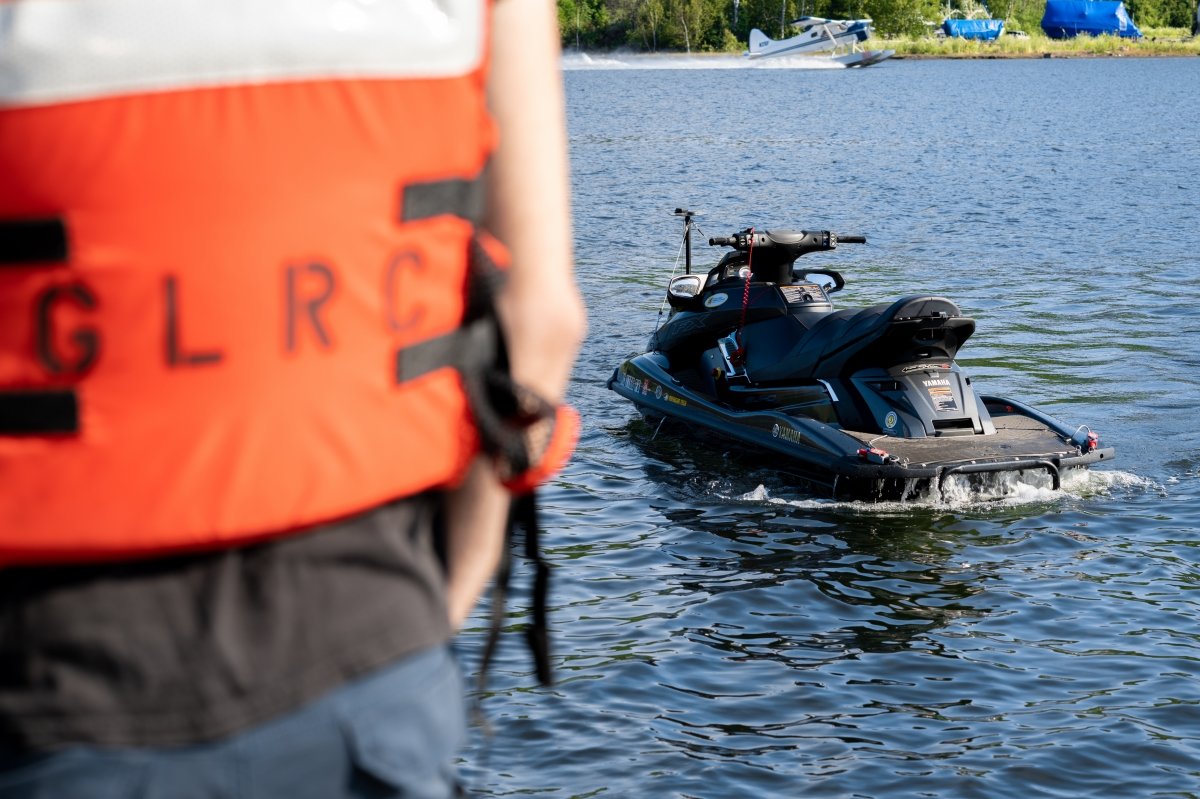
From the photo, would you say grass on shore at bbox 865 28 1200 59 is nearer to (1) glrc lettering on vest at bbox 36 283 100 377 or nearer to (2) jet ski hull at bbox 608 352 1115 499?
(2) jet ski hull at bbox 608 352 1115 499

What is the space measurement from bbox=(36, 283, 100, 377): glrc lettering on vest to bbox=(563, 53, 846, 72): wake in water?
94891 mm

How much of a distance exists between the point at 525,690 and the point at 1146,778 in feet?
7.97

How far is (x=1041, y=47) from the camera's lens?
103750 mm

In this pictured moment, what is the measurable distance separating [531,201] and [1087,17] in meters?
119

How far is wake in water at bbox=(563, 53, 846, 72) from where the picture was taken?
314ft

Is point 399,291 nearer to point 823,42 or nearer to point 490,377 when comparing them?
point 490,377

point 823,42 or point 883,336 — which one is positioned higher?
point 823,42

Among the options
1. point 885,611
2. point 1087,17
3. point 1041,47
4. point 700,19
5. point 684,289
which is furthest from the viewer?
point 1087,17

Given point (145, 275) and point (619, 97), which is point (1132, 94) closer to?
point (619, 97)

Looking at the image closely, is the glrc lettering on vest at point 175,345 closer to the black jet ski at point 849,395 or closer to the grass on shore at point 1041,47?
the black jet ski at point 849,395

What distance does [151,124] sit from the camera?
1396 mm

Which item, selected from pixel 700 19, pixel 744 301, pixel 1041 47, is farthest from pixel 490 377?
pixel 700 19

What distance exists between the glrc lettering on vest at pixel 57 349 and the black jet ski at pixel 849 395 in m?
7.24

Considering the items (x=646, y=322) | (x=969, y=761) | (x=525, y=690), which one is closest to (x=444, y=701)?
(x=969, y=761)
